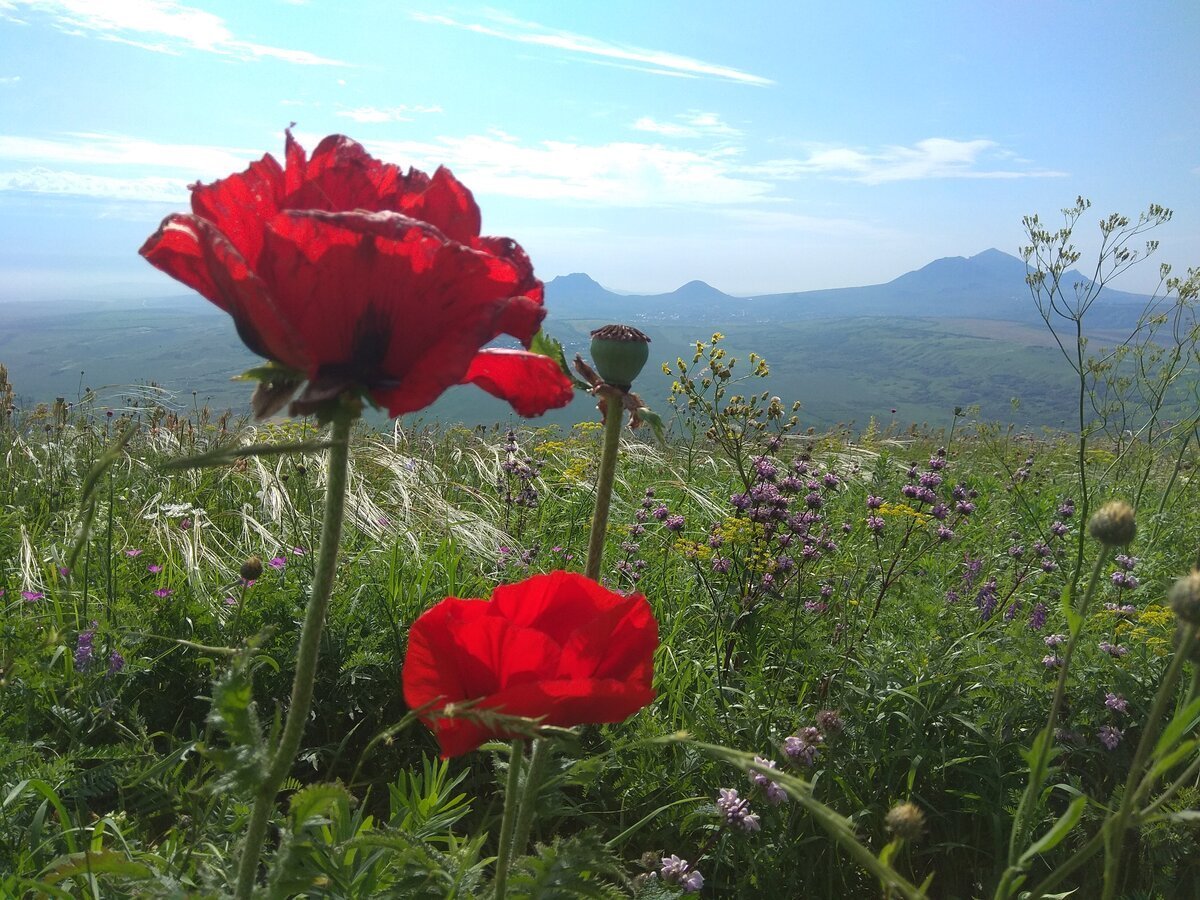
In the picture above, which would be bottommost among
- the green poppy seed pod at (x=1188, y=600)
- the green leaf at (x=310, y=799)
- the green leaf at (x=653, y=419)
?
the green leaf at (x=310, y=799)

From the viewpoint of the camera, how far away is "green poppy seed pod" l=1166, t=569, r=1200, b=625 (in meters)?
0.73

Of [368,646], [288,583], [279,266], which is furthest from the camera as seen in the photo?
[288,583]

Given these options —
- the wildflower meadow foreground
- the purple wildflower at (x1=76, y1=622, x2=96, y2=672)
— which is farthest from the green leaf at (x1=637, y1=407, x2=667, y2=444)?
the purple wildflower at (x1=76, y1=622, x2=96, y2=672)

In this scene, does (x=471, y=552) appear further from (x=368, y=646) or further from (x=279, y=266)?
(x=279, y=266)

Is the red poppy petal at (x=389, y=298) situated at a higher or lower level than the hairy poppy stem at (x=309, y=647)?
higher

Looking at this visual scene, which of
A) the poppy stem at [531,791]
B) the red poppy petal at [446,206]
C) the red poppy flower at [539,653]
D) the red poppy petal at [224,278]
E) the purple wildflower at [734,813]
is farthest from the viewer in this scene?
the purple wildflower at [734,813]

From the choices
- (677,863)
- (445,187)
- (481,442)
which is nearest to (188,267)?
(445,187)

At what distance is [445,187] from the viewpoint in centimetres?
78

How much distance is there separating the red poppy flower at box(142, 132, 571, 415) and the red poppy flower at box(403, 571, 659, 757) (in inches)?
13.8

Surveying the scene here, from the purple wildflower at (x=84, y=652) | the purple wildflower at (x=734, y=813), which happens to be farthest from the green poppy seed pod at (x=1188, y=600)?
the purple wildflower at (x=84, y=652)

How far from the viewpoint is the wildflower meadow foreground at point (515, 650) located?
712mm

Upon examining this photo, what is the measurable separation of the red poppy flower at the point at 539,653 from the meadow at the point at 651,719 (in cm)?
9

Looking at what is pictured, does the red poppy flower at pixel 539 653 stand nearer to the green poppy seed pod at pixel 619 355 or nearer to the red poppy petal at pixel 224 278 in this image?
the green poppy seed pod at pixel 619 355

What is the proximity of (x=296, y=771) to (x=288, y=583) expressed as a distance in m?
0.63
